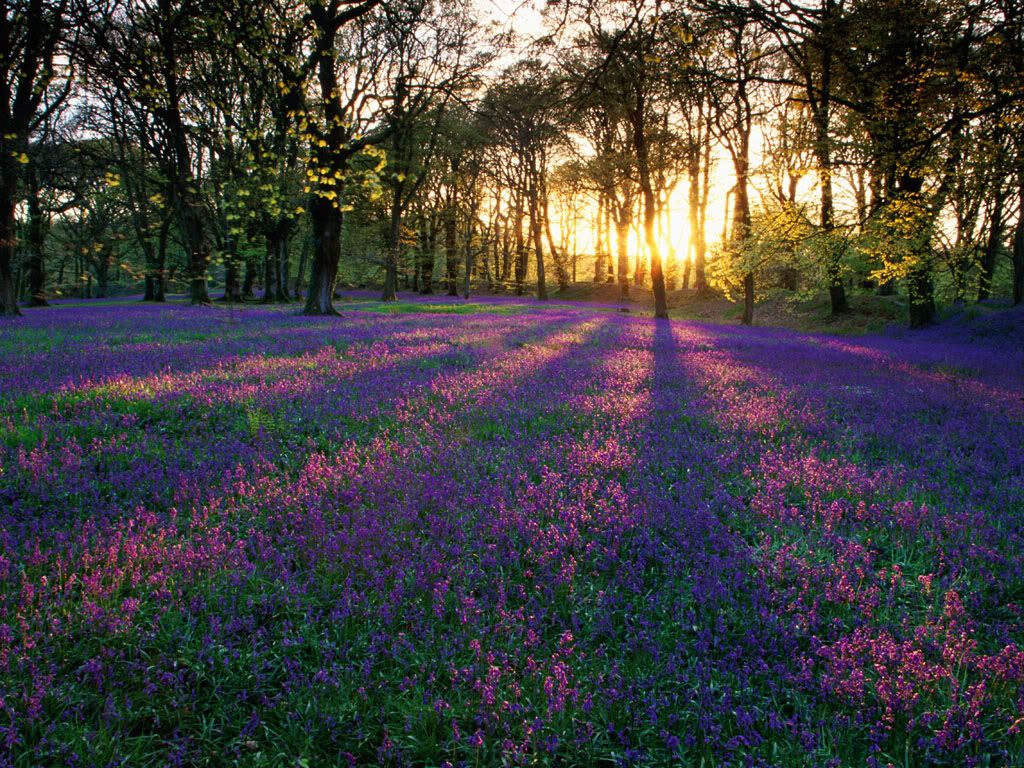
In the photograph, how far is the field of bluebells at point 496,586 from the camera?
2.02 metres

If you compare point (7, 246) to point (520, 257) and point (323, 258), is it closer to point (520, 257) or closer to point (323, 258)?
point (323, 258)

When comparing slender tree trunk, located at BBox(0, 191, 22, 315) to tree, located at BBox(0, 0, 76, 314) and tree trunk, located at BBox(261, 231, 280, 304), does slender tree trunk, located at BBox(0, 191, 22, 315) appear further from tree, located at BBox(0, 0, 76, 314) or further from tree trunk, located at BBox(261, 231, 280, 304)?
tree trunk, located at BBox(261, 231, 280, 304)

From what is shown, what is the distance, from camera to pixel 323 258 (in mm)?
21531

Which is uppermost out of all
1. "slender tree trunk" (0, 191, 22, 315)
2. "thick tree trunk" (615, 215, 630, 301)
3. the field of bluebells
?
"thick tree trunk" (615, 215, 630, 301)

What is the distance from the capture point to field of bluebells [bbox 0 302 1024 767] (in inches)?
79.4

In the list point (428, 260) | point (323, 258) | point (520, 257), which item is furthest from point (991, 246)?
point (428, 260)

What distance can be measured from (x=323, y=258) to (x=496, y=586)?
21.1 m

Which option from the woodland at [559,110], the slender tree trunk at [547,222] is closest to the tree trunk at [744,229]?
the woodland at [559,110]

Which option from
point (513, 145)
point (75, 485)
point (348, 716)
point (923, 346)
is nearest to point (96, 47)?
point (75, 485)

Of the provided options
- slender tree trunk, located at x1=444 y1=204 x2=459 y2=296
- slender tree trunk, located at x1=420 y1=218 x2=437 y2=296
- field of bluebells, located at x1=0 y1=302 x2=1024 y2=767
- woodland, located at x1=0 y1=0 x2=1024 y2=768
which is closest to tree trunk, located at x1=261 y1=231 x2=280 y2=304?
slender tree trunk, located at x1=444 y1=204 x2=459 y2=296

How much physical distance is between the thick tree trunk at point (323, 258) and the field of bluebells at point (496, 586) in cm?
1586

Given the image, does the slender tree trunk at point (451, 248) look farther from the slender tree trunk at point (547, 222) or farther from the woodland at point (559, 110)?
the woodland at point (559, 110)

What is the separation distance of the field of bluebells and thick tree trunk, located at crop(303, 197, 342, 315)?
15862 mm

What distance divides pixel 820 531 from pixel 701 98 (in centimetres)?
818
